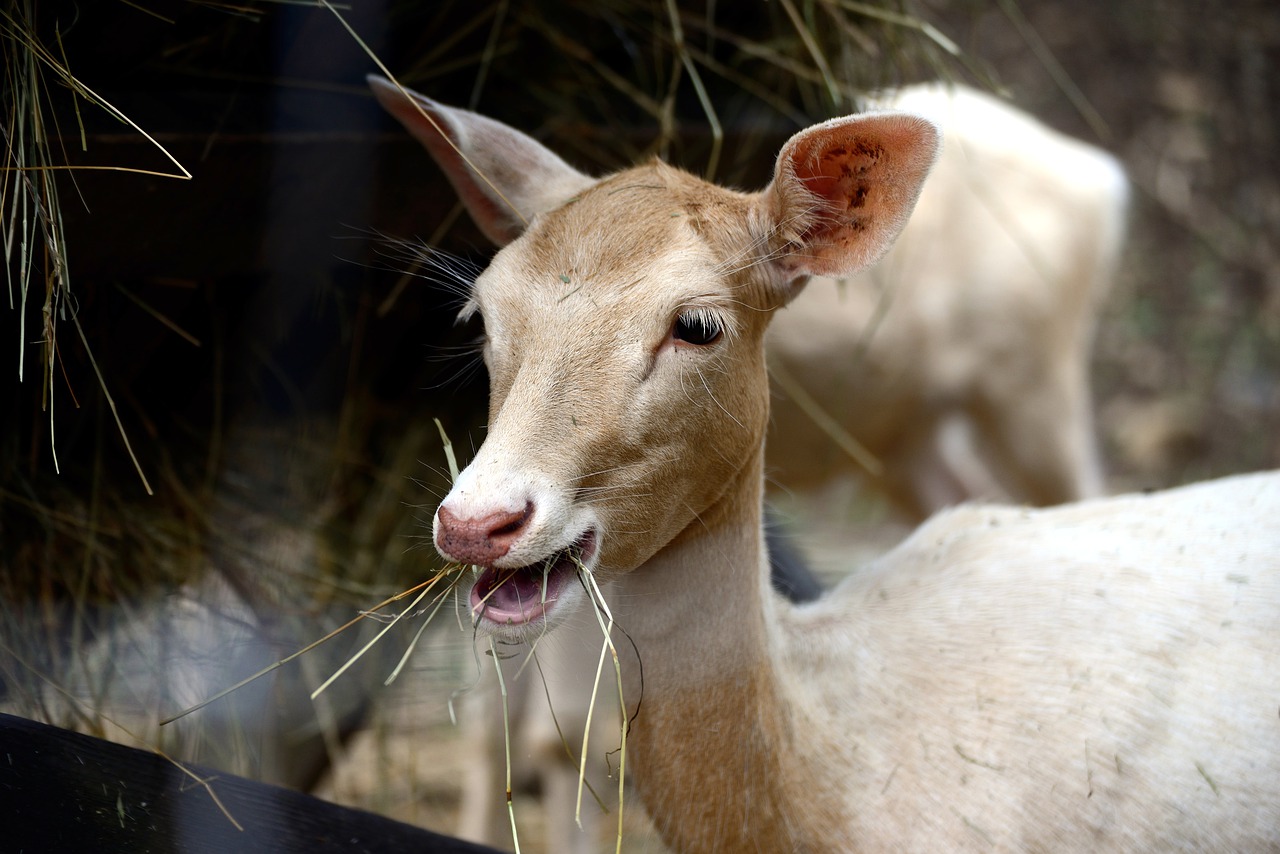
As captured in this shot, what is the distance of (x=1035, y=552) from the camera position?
6.93ft

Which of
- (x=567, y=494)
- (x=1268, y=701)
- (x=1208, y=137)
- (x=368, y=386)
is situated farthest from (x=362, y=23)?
(x=1208, y=137)

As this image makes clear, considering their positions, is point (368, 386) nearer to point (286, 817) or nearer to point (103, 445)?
point (103, 445)

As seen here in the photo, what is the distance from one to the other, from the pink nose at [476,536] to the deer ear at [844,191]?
2.13 ft

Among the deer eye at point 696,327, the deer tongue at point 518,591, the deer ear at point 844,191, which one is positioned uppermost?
the deer ear at point 844,191

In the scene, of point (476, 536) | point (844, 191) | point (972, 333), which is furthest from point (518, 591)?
point (972, 333)

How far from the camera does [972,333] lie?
4.48 metres

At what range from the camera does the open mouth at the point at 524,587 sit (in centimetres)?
155

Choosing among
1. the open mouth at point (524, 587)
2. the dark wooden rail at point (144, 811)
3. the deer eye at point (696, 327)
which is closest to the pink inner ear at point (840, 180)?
the deer eye at point (696, 327)

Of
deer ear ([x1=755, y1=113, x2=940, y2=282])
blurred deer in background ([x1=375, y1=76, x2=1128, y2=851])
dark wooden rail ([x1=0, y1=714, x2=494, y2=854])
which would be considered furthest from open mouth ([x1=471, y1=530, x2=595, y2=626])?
blurred deer in background ([x1=375, y1=76, x2=1128, y2=851])

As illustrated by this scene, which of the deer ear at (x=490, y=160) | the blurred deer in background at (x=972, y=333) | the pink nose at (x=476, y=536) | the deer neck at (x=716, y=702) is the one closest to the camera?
the pink nose at (x=476, y=536)

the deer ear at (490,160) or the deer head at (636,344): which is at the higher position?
the deer ear at (490,160)

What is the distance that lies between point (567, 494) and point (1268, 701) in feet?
3.72

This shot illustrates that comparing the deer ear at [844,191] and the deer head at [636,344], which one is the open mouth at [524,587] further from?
the deer ear at [844,191]

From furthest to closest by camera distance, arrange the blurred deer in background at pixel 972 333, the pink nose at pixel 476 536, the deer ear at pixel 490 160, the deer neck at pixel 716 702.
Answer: the blurred deer in background at pixel 972 333 < the deer ear at pixel 490 160 < the deer neck at pixel 716 702 < the pink nose at pixel 476 536
